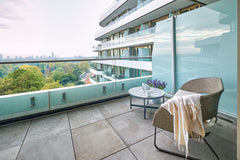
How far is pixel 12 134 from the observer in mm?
1889

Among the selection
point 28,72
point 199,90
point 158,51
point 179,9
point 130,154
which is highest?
point 179,9

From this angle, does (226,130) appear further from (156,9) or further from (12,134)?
(156,9)

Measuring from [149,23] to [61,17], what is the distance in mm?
7887

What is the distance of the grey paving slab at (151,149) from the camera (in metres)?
1.38

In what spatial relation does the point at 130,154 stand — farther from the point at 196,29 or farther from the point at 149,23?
the point at 149,23

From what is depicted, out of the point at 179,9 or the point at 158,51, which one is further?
the point at 179,9

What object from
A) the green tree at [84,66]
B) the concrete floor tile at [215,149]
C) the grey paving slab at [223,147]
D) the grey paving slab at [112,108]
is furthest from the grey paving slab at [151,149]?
the green tree at [84,66]

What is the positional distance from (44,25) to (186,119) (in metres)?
12.6

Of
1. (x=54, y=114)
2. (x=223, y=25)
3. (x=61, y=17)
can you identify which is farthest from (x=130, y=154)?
(x=61, y=17)

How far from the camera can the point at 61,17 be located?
1057 centimetres

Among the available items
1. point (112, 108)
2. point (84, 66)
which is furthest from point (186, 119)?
point (84, 66)

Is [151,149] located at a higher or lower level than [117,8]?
lower

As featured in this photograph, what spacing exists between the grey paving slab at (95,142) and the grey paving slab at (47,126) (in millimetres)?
314

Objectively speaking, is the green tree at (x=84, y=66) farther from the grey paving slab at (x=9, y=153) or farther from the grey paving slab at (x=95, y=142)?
the grey paving slab at (x=9, y=153)
